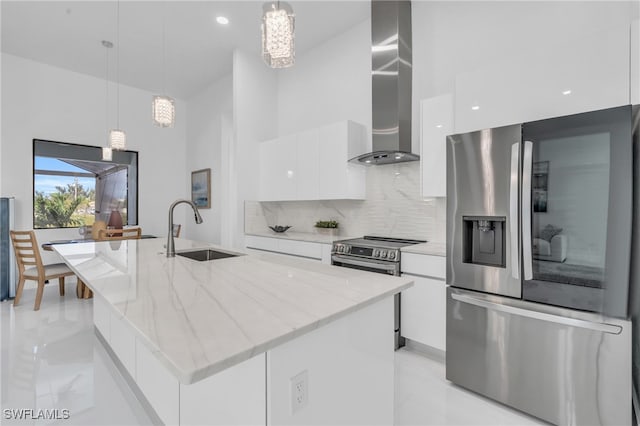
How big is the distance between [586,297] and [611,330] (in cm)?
17

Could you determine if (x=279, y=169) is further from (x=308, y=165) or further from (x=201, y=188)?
(x=201, y=188)

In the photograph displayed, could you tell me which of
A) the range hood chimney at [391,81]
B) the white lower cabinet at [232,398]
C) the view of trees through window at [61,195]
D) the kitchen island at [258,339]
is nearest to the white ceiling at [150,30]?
the range hood chimney at [391,81]

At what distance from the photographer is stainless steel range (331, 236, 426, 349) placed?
2.57 m

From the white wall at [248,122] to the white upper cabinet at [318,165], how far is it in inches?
9.2

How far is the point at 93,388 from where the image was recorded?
206 centimetres

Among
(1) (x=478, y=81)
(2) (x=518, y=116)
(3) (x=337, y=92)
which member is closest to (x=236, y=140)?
(3) (x=337, y=92)

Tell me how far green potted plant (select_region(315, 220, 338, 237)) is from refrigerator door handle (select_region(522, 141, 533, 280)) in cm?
223

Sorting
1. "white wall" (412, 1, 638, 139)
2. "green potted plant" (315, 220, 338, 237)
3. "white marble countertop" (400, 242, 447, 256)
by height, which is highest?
"white wall" (412, 1, 638, 139)

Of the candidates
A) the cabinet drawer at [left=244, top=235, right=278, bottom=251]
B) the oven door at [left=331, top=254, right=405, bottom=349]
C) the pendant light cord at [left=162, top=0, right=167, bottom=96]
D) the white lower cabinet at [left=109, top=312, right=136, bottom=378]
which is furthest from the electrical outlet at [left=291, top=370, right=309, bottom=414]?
the pendant light cord at [left=162, top=0, right=167, bottom=96]

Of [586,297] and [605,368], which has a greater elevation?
[586,297]

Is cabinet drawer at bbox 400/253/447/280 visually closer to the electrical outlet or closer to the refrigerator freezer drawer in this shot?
→ the refrigerator freezer drawer

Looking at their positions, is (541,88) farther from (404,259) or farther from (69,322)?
(69,322)

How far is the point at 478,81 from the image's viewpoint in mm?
2117

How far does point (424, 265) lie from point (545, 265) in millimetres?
843
